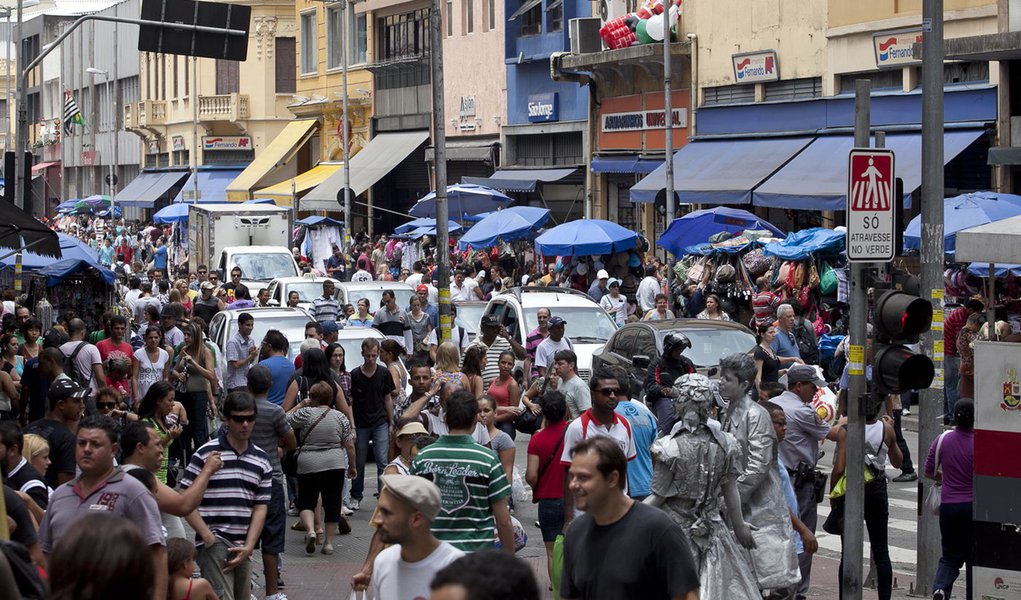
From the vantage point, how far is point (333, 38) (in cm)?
5666

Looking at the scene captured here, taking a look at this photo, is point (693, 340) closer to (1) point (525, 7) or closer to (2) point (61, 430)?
(2) point (61, 430)

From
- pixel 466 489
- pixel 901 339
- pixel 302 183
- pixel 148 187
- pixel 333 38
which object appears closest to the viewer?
pixel 466 489

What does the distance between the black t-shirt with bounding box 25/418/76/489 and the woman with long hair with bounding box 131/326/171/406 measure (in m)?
5.88

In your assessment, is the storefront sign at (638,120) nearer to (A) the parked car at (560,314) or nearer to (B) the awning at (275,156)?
(A) the parked car at (560,314)

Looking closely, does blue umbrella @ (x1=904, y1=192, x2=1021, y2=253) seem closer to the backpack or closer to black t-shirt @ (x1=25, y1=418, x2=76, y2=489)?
the backpack

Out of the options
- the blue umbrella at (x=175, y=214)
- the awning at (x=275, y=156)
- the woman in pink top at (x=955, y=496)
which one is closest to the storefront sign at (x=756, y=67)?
the woman in pink top at (x=955, y=496)

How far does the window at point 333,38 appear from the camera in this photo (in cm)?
5616

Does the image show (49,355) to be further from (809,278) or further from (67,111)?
(67,111)

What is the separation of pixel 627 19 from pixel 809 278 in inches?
563

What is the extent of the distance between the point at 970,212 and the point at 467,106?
27.3 meters

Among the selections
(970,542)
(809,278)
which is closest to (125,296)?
(809,278)

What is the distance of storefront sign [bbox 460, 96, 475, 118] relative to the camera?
46344 mm

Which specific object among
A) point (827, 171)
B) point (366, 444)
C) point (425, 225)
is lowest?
point (366, 444)

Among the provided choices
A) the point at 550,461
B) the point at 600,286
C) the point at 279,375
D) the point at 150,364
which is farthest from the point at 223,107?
the point at 550,461
